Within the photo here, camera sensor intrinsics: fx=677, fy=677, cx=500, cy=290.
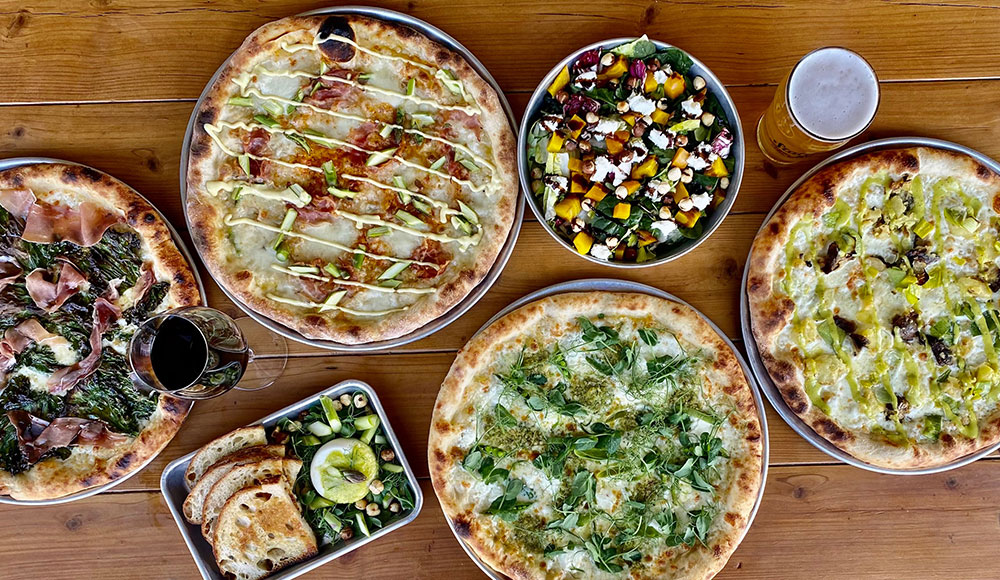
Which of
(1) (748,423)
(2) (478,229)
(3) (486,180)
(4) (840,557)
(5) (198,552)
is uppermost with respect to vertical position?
(3) (486,180)

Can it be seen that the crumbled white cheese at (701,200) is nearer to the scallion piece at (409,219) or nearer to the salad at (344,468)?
the scallion piece at (409,219)

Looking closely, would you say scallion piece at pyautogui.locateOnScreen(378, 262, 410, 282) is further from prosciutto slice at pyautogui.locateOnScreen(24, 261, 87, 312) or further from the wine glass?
prosciutto slice at pyautogui.locateOnScreen(24, 261, 87, 312)

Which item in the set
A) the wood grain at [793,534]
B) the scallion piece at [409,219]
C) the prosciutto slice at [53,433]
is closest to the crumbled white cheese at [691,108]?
the scallion piece at [409,219]

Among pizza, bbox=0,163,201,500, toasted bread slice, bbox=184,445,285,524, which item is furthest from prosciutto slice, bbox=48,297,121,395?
toasted bread slice, bbox=184,445,285,524

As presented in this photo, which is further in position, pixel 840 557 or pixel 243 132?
pixel 840 557

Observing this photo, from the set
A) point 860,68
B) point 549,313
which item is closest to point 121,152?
point 549,313

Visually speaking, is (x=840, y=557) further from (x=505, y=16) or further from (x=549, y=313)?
(x=505, y=16)
